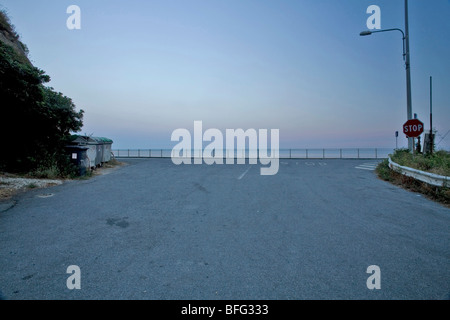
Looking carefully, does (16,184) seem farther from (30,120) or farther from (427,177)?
(427,177)

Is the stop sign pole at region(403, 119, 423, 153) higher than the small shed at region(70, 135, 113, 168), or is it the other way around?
the stop sign pole at region(403, 119, 423, 153)

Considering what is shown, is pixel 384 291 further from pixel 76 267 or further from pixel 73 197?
pixel 73 197

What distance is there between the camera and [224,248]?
4102mm

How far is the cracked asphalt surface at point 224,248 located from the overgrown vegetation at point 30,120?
4878mm

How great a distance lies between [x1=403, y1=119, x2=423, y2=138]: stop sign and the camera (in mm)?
12502

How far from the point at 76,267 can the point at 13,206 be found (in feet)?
16.3

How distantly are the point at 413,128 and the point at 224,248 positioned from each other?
13.4m

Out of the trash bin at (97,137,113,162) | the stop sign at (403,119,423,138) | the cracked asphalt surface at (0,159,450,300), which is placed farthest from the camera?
the trash bin at (97,137,113,162)

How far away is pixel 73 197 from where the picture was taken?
26.6 feet

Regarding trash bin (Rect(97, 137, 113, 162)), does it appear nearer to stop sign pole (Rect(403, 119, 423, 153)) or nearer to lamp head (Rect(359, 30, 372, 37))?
lamp head (Rect(359, 30, 372, 37))

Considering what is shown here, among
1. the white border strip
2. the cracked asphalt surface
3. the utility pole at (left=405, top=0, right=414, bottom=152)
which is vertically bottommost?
the cracked asphalt surface

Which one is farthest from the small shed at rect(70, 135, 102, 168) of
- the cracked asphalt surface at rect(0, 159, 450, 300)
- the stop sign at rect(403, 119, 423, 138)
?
the stop sign at rect(403, 119, 423, 138)

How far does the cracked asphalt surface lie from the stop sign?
6.78 metres
